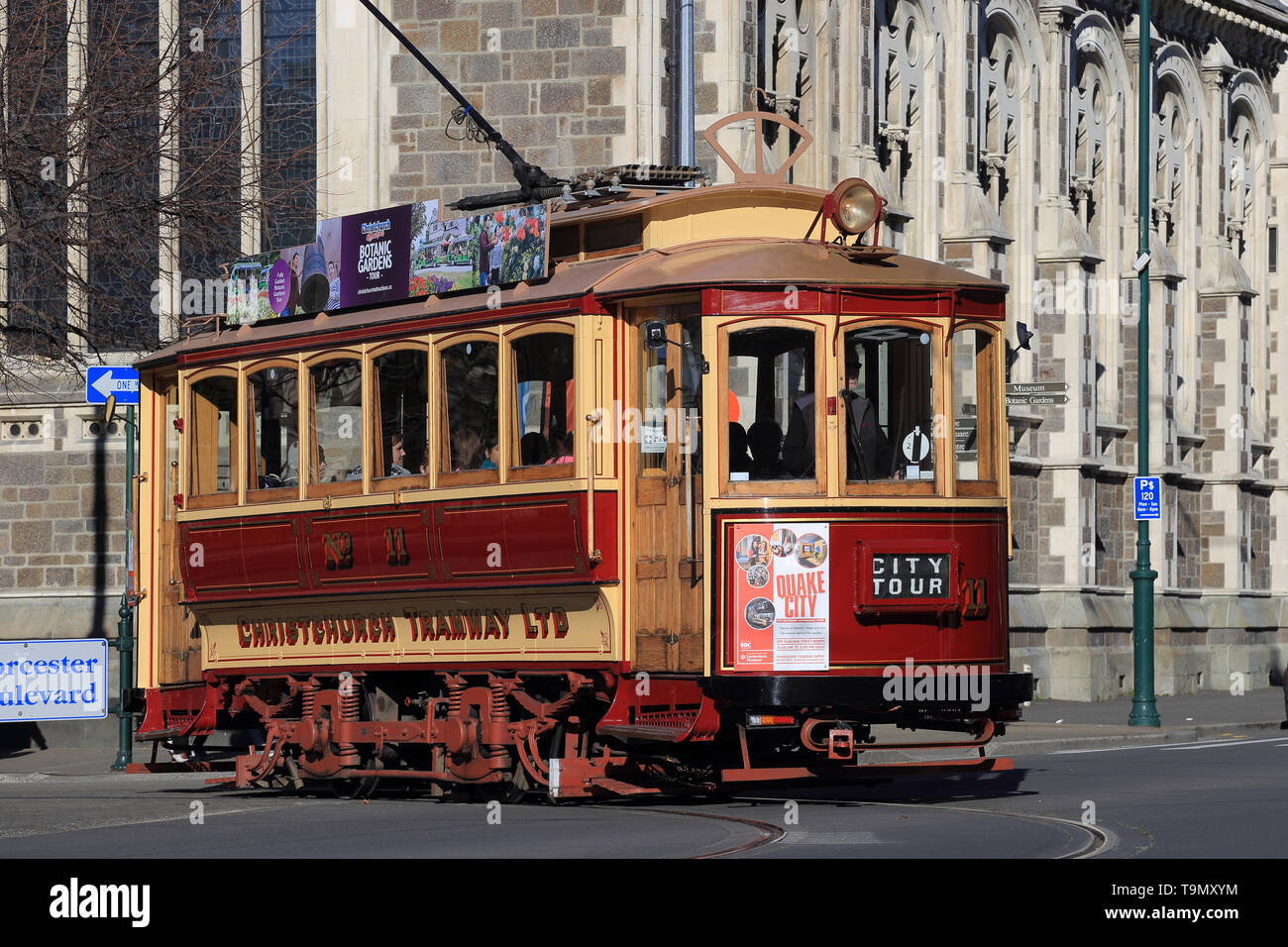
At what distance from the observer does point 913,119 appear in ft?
118

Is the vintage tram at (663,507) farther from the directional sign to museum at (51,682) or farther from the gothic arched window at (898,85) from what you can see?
the gothic arched window at (898,85)

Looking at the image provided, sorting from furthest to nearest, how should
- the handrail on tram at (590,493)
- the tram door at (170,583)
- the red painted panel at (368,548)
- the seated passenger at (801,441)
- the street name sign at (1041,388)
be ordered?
the street name sign at (1041,388)
the tram door at (170,583)
the red painted panel at (368,548)
the handrail on tram at (590,493)
the seated passenger at (801,441)

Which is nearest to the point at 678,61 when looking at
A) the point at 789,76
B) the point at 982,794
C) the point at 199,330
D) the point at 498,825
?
the point at 789,76

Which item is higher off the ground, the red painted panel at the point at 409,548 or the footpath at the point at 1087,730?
the red painted panel at the point at 409,548

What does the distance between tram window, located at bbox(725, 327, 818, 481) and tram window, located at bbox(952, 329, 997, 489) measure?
0.98 meters

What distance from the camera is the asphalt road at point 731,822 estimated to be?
13.4 metres

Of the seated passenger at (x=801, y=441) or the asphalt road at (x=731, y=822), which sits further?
the seated passenger at (x=801, y=441)

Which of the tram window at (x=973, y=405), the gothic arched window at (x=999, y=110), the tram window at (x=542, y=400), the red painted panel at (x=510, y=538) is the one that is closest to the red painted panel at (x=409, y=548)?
the red painted panel at (x=510, y=538)

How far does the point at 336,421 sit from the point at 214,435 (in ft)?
5.12

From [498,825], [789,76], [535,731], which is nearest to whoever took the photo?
[498,825]

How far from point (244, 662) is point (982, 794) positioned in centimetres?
553

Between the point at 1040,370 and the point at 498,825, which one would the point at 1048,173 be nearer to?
the point at 1040,370

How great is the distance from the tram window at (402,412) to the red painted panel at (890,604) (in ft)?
8.75

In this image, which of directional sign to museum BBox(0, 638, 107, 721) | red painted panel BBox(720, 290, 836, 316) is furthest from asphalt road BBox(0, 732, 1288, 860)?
red painted panel BBox(720, 290, 836, 316)
